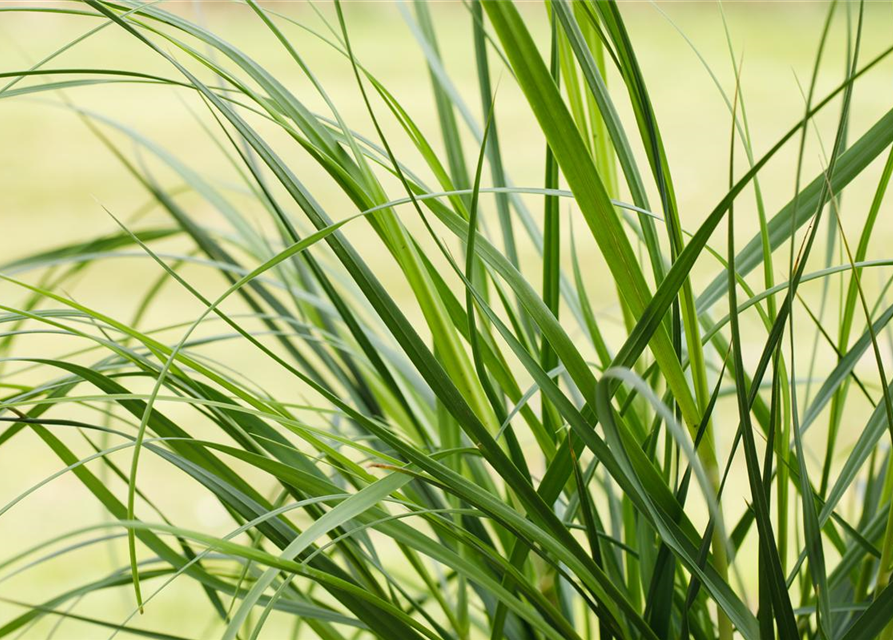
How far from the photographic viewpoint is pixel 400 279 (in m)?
1.36

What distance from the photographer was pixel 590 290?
129 cm

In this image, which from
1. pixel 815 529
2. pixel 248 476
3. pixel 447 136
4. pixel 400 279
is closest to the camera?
pixel 815 529

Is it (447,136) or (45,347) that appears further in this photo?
(45,347)

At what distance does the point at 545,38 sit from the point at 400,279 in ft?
2.65

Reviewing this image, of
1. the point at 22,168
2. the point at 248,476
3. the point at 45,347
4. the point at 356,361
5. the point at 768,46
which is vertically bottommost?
the point at 356,361

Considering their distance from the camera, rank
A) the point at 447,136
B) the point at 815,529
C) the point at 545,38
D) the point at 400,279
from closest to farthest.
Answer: the point at 815,529
the point at 447,136
the point at 400,279
the point at 545,38

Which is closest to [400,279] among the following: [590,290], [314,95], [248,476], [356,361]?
[590,290]

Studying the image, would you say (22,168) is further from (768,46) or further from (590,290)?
(768,46)

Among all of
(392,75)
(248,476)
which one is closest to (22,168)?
(392,75)

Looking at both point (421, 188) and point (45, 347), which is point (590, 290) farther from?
point (421, 188)

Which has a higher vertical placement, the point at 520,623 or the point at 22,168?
the point at 22,168

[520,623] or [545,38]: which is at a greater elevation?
[545,38]

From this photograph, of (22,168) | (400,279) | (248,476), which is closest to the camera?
(248,476)

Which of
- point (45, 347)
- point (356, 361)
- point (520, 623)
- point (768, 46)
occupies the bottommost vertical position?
point (520, 623)
